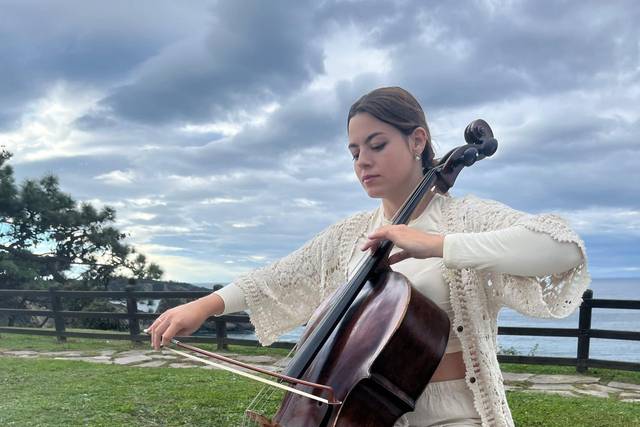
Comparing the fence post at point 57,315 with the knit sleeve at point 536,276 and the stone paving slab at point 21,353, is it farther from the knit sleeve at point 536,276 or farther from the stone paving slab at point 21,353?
the knit sleeve at point 536,276

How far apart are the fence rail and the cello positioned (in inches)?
110

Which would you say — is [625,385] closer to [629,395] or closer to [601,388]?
[601,388]

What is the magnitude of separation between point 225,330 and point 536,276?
867cm

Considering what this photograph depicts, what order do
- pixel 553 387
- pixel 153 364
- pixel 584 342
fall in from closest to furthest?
1. pixel 553 387
2. pixel 584 342
3. pixel 153 364

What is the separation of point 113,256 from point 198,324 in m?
12.4

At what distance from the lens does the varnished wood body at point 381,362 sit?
1.43 m

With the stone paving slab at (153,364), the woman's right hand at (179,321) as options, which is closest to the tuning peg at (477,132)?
the woman's right hand at (179,321)

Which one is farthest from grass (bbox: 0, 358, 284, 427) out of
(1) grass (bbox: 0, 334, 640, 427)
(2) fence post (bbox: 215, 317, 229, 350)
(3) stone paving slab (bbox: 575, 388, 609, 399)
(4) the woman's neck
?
(3) stone paving slab (bbox: 575, 388, 609, 399)

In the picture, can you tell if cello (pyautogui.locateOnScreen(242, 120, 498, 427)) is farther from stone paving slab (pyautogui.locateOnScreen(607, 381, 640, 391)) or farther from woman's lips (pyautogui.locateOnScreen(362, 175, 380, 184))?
stone paving slab (pyautogui.locateOnScreen(607, 381, 640, 391))

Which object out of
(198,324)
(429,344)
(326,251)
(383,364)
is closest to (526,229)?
(429,344)

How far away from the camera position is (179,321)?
1.78 metres

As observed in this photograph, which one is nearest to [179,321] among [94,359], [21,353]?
[94,359]

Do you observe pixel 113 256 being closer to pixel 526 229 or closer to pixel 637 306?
pixel 637 306

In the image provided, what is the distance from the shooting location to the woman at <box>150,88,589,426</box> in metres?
1.43
